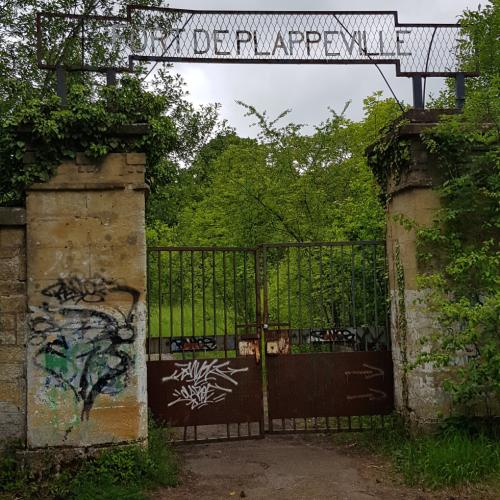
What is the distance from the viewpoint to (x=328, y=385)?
22.6 ft

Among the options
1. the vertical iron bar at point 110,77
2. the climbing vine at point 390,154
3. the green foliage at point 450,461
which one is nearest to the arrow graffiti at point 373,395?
the green foliage at point 450,461

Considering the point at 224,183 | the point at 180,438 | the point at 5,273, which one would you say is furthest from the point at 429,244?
the point at 224,183

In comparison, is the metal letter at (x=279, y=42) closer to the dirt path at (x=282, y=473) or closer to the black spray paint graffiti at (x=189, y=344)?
the black spray paint graffiti at (x=189, y=344)

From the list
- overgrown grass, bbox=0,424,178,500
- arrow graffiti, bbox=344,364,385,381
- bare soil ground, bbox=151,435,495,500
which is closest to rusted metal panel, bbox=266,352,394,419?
arrow graffiti, bbox=344,364,385,381

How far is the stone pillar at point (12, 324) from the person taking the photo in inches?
213

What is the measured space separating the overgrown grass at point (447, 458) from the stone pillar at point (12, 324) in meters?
3.83

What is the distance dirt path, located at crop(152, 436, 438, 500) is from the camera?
5312 mm

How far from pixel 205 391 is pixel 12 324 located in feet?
7.48

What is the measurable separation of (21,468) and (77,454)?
1.66 ft

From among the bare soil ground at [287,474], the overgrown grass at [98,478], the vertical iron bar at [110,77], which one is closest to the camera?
the overgrown grass at [98,478]

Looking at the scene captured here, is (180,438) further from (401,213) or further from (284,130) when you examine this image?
(284,130)

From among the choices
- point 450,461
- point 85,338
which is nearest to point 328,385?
point 450,461

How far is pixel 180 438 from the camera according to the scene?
7305 millimetres

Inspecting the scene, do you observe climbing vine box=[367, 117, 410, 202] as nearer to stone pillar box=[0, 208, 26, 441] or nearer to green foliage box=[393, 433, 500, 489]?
green foliage box=[393, 433, 500, 489]
